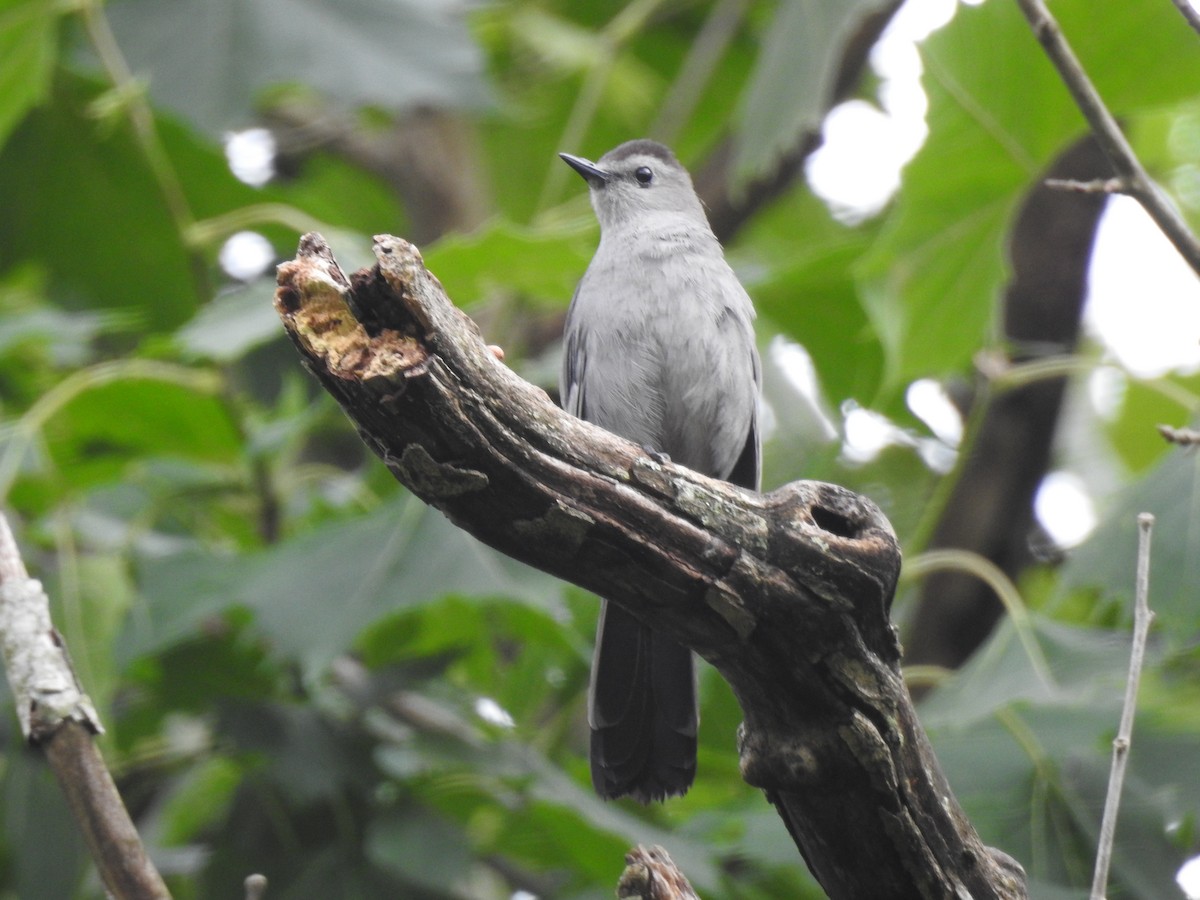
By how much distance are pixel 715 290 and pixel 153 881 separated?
2520mm

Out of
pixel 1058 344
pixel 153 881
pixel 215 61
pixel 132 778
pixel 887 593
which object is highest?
pixel 1058 344

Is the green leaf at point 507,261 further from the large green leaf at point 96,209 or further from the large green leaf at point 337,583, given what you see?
the large green leaf at point 96,209

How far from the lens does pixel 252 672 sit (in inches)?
190

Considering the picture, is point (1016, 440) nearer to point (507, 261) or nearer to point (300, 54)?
point (507, 261)

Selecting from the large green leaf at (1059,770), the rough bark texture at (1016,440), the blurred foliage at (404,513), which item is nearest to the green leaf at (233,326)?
the blurred foliage at (404,513)

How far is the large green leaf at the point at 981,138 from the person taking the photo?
4391 mm

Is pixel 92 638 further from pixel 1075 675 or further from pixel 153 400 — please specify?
pixel 1075 675

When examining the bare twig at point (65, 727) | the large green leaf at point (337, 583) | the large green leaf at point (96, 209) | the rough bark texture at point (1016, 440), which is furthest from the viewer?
the rough bark texture at point (1016, 440)

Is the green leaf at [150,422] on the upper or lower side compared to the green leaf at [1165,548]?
lower

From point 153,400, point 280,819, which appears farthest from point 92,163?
point 280,819

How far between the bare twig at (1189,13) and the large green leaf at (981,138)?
1314 millimetres

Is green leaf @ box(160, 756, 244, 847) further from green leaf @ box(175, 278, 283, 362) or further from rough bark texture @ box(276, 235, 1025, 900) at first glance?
rough bark texture @ box(276, 235, 1025, 900)

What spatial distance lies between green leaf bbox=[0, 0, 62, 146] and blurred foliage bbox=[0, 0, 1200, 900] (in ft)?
0.04

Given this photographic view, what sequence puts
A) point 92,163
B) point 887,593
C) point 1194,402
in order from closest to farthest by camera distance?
point 887,593
point 1194,402
point 92,163
